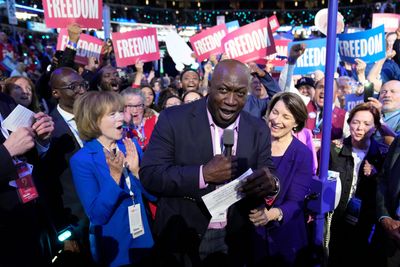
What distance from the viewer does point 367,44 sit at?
5238 millimetres

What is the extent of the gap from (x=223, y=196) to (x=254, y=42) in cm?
391

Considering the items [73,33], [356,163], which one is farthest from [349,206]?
[73,33]

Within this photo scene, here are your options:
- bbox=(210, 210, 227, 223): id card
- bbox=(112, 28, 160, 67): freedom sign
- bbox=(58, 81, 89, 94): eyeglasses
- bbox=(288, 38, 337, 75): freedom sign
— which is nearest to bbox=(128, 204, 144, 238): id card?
bbox=(210, 210, 227, 223): id card

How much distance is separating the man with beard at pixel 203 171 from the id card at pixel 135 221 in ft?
1.05

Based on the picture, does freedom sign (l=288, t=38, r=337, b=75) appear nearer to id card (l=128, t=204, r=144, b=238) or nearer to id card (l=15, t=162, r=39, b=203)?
id card (l=128, t=204, r=144, b=238)

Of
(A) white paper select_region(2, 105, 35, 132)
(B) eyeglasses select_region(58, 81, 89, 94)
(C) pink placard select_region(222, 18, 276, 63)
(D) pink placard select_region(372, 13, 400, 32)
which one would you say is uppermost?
(D) pink placard select_region(372, 13, 400, 32)

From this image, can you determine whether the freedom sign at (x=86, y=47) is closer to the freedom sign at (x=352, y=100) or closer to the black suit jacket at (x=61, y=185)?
the black suit jacket at (x=61, y=185)

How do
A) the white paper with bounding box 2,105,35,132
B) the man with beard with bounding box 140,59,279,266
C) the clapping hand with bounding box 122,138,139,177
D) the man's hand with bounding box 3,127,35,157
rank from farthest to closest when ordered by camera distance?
the clapping hand with bounding box 122,138,139,177, the white paper with bounding box 2,105,35,132, the man's hand with bounding box 3,127,35,157, the man with beard with bounding box 140,59,279,266

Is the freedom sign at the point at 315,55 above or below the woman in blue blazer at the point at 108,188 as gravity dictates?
above

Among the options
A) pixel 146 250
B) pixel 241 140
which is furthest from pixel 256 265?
pixel 241 140

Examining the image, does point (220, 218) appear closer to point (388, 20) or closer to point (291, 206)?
point (291, 206)

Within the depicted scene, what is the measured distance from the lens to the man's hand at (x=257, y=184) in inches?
→ 73.0

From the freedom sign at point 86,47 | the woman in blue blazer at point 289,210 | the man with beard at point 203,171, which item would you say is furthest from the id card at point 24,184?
the freedom sign at point 86,47

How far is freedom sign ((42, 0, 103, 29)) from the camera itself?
532cm
